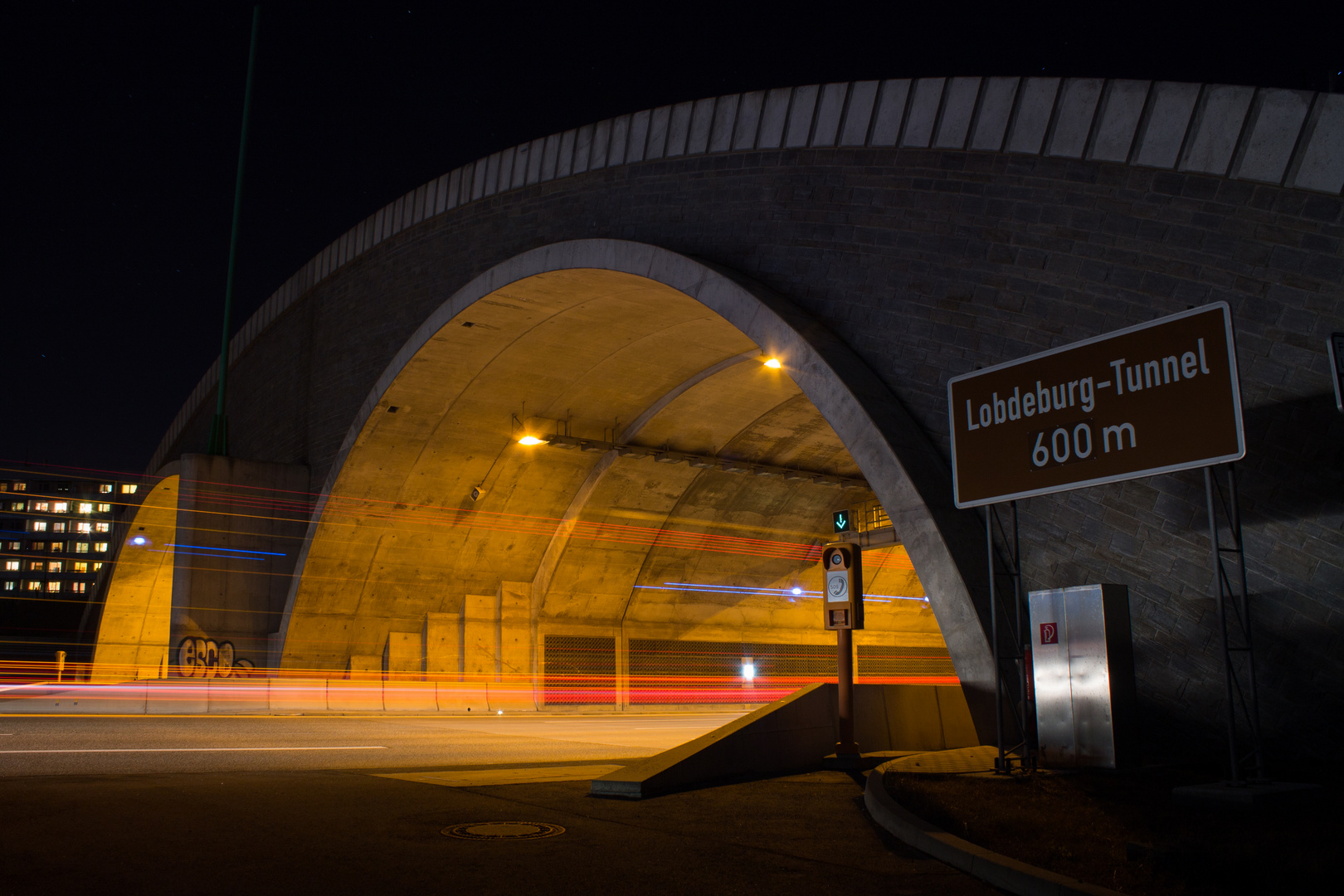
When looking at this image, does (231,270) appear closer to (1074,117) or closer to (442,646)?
(442,646)

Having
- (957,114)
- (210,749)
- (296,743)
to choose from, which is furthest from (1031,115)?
(210,749)

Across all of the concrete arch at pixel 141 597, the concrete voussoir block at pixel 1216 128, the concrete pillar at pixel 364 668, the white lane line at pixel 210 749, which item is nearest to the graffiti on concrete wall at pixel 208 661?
the concrete pillar at pixel 364 668

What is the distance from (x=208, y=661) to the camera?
82.3ft

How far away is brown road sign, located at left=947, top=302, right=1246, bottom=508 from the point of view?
7781 millimetres

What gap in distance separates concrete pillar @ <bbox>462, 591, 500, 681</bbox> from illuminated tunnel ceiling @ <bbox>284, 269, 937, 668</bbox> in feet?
1.10

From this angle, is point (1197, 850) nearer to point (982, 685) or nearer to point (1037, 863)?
point (1037, 863)

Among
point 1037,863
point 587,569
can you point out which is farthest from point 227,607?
point 1037,863

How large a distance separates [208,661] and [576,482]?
33.1 feet

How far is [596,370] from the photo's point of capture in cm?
2389

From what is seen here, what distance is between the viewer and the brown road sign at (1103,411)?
7781mm

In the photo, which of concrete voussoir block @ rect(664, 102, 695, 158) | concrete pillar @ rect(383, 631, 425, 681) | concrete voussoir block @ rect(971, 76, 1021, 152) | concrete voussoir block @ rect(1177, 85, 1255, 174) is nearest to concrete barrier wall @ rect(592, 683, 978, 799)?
concrete voussoir block @ rect(1177, 85, 1255, 174)

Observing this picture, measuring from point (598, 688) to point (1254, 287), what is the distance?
76.2 ft

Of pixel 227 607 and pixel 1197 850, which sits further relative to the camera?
pixel 227 607

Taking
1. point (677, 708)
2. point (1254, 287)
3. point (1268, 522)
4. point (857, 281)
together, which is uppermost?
point (857, 281)
